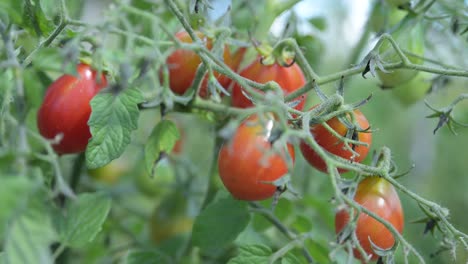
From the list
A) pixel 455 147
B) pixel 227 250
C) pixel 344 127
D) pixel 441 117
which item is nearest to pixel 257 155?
A: pixel 344 127

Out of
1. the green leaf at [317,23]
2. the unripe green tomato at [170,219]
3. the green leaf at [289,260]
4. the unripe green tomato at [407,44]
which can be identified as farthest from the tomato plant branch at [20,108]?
the green leaf at [317,23]

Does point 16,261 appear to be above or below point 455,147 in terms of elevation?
above

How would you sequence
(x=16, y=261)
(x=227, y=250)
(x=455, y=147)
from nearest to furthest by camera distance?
1. (x=16, y=261)
2. (x=227, y=250)
3. (x=455, y=147)

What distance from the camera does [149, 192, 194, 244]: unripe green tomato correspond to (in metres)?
1.26

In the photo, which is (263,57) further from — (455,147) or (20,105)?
(455,147)

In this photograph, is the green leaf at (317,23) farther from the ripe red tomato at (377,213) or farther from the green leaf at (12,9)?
the green leaf at (12,9)

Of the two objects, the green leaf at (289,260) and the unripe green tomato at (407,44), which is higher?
the unripe green tomato at (407,44)

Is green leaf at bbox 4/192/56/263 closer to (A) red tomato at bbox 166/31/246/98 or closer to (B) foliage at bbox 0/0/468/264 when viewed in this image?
(B) foliage at bbox 0/0/468/264

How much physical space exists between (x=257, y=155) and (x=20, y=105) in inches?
11.5

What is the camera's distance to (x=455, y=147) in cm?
333

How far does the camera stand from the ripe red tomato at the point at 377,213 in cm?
76

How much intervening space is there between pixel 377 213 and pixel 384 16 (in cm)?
42

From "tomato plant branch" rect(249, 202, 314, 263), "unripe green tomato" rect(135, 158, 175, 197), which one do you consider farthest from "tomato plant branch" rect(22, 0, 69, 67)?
"unripe green tomato" rect(135, 158, 175, 197)

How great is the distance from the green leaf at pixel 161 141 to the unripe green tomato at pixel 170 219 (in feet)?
1.56
